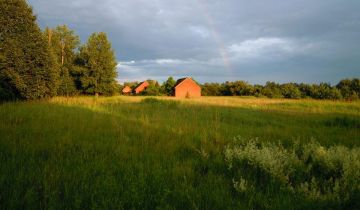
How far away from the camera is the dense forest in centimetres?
1477

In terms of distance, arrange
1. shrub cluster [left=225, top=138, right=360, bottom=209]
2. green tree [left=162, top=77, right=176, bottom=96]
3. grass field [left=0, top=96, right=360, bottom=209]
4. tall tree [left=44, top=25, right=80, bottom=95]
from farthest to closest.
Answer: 1. green tree [left=162, top=77, right=176, bottom=96]
2. tall tree [left=44, top=25, right=80, bottom=95]
3. shrub cluster [left=225, top=138, right=360, bottom=209]
4. grass field [left=0, top=96, right=360, bottom=209]

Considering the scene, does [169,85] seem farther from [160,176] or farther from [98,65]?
[160,176]

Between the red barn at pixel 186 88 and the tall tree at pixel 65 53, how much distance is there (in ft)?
103

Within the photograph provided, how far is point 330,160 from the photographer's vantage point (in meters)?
3.65

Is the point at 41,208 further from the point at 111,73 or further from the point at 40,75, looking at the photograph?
the point at 111,73

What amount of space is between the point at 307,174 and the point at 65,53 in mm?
44382

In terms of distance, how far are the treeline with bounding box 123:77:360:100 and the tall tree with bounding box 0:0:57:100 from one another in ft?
174

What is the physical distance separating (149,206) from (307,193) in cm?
202

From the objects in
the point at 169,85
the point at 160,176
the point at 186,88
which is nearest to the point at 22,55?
the point at 160,176

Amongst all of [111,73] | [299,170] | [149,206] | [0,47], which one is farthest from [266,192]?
[111,73]

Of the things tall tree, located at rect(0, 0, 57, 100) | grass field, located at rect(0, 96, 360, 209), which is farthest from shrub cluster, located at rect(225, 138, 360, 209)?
tall tree, located at rect(0, 0, 57, 100)

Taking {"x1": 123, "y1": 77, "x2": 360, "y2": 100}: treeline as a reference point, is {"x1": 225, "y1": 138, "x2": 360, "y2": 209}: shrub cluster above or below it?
below

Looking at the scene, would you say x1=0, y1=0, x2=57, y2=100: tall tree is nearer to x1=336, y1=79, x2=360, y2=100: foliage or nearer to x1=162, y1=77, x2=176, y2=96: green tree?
x1=162, y1=77, x2=176, y2=96: green tree

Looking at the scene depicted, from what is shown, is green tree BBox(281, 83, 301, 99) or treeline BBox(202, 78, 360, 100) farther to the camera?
green tree BBox(281, 83, 301, 99)
